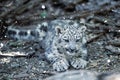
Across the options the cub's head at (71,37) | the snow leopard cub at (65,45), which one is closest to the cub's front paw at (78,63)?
the snow leopard cub at (65,45)

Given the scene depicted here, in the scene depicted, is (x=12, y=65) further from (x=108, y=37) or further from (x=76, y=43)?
(x=108, y=37)

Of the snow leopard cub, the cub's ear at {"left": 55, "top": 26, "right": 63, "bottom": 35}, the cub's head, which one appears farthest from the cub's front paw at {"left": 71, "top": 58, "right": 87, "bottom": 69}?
the cub's ear at {"left": 55, "top": 26, "right": 63, "bottom": 35}

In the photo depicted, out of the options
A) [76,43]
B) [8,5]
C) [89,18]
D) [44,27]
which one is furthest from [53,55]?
[8,5]

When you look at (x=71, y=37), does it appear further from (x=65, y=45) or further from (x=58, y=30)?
(x=58, y=30)

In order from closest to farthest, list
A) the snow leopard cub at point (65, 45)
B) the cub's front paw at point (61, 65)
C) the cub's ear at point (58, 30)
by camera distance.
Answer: the cub's front paw at point (61, 65) < the snow leopard cub at point (65, 45) < the cub's ear at point (58, 30)

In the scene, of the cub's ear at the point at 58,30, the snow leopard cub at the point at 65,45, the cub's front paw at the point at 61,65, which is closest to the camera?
the cub's front paw at the point at 61,65

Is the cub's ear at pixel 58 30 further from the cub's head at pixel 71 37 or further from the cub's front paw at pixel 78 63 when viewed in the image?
the cub's front paw at pixel 78 63

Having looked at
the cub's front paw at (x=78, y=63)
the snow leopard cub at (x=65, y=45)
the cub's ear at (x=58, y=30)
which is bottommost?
the cub's front paw at (x=78, y=63)
